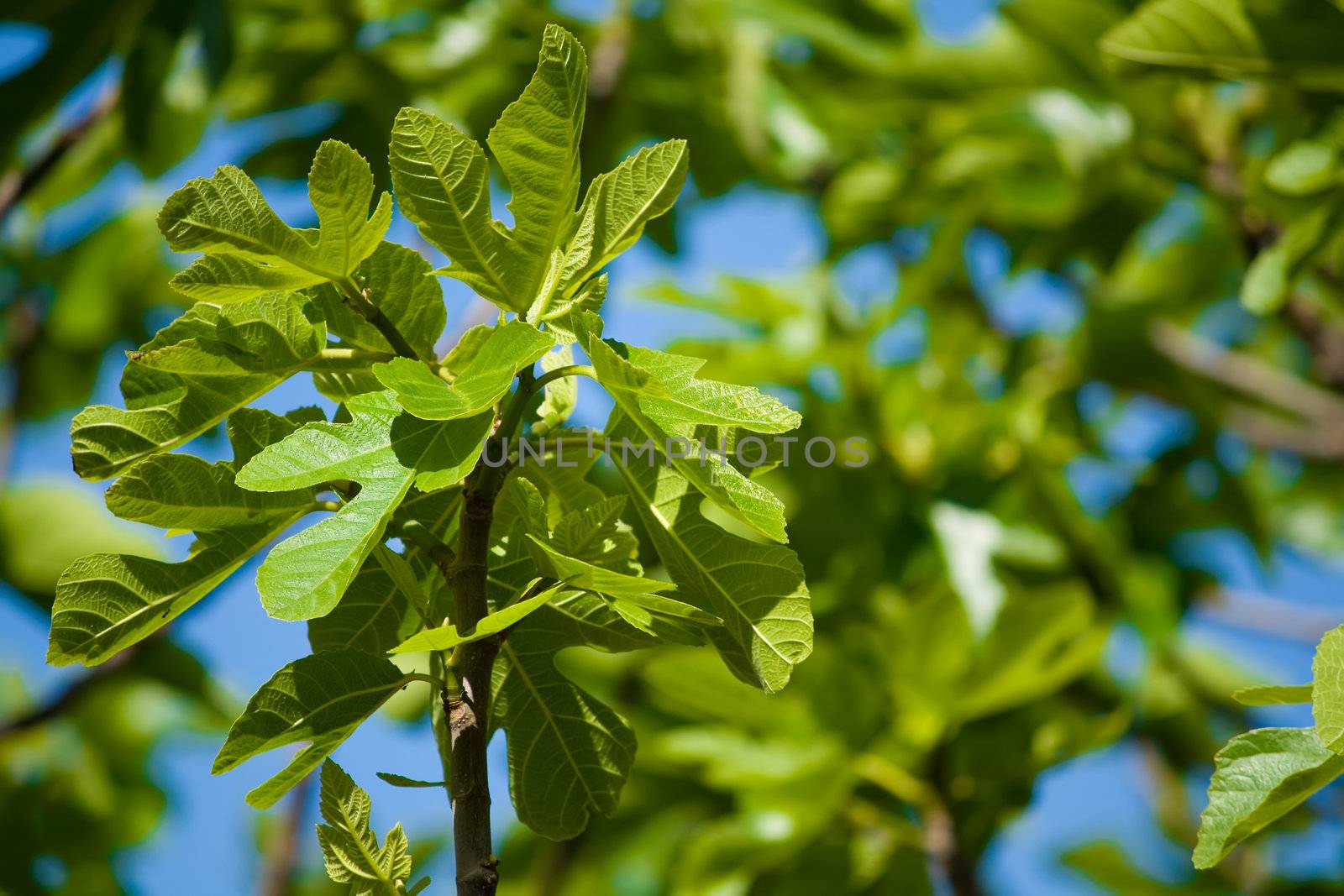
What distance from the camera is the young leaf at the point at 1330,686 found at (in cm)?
63

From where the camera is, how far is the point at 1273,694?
2.21 feet

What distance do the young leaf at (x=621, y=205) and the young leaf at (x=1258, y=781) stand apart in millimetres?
462

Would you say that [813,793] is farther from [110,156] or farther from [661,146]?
[110,156]

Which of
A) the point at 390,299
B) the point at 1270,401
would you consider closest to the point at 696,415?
the point at 390,299

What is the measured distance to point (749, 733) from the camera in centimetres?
180

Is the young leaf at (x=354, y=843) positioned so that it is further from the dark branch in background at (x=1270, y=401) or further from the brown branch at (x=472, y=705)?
the dark branch in background at (x=1270, y=401)

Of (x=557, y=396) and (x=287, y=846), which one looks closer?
(x=557, y=396)

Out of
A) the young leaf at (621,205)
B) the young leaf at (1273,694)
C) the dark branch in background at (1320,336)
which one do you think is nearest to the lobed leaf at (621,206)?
the young leaf at (621,205)

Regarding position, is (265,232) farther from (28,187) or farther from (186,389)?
(28,187)

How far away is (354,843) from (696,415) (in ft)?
0.92

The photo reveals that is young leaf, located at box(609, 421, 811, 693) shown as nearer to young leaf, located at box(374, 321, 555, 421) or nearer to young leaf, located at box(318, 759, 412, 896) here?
young leaf, located at box(374, 321, 555, 421)

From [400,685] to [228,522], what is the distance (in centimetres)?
13

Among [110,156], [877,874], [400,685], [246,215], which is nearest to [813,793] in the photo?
[877,874]

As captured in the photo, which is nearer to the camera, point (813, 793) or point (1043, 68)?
point (813, 793)
